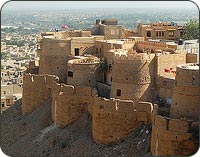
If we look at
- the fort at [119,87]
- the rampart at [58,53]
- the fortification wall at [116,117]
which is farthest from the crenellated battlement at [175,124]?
the rampart at [58,53]

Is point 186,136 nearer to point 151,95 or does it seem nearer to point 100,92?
point 151,95

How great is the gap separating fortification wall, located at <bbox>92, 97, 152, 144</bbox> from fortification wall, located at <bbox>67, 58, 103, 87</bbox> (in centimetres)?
230

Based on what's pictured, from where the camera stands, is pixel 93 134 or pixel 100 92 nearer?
pixel 93 134

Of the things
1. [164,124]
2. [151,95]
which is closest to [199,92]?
[164,124]

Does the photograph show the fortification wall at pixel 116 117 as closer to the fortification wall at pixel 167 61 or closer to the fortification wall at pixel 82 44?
the fortification wall at pixel 167 61

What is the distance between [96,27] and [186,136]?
13163 millimetres

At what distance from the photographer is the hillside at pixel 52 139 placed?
14.3m

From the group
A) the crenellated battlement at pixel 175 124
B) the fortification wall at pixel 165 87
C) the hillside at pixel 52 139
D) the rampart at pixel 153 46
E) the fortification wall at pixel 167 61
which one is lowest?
the hillside at pixel 52 139

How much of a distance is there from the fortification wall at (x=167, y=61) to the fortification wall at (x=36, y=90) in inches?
171

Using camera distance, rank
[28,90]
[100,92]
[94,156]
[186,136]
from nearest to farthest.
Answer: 1. [186,136]
2. [94,156]
3. [100,92]
4. [28,90]

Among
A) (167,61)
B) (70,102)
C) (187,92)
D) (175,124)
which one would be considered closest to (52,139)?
(70,102)

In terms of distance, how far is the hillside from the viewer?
1434 cm

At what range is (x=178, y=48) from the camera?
18.5 meters

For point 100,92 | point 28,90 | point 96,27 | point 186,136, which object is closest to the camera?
point 186,136
